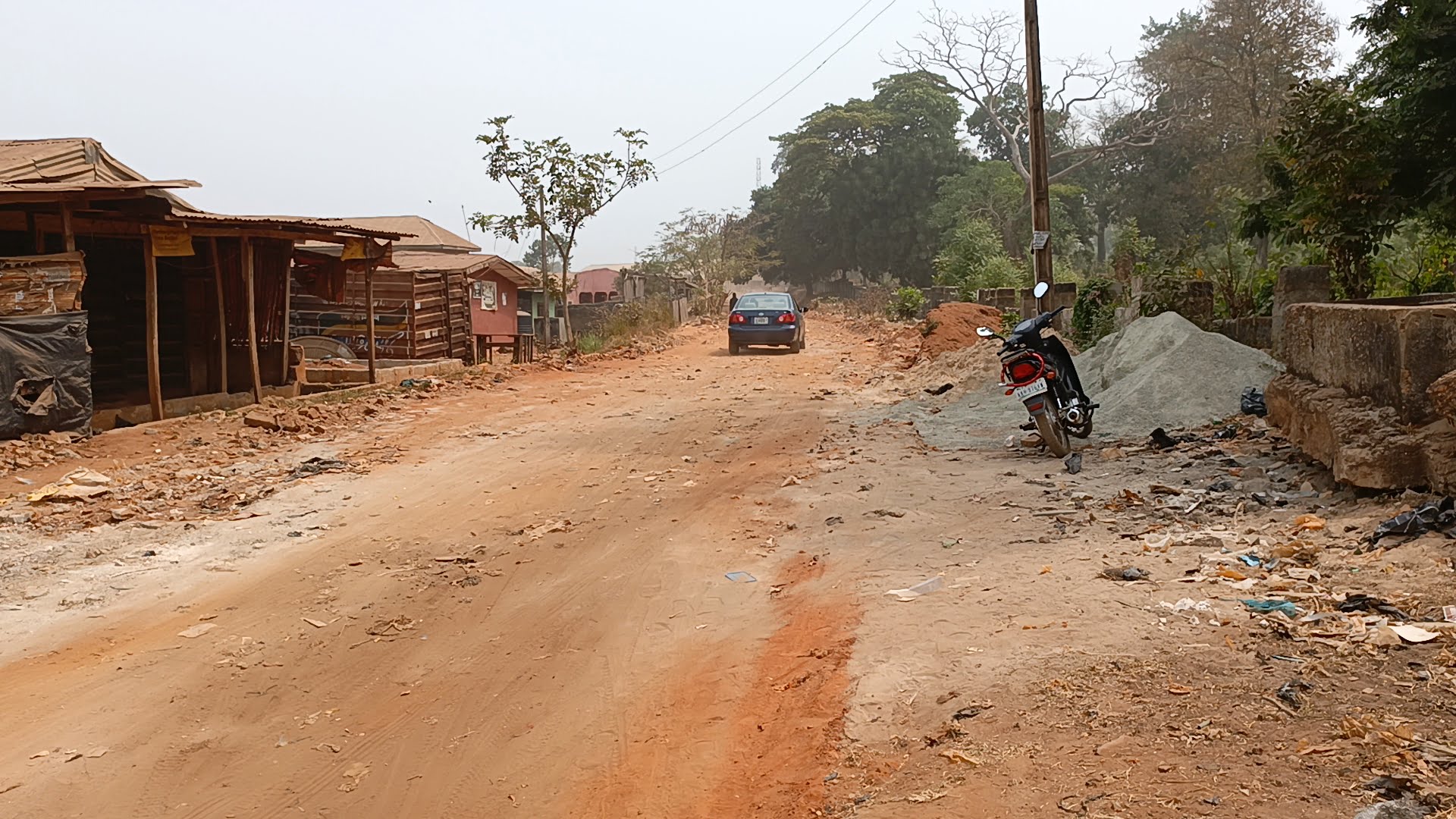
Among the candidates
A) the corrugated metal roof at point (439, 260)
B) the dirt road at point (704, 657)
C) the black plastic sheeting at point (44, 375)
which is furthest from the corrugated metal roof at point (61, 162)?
the corrugated metal roof at point (439, 260)

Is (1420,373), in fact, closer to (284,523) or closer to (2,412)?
(284,523)

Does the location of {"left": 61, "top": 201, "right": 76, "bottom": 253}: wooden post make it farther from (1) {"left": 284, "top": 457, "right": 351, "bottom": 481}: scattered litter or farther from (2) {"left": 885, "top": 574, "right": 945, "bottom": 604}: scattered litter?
(2) {"left": 885, "top": 574, "right": 945, "bottom": 604}: scattered litter

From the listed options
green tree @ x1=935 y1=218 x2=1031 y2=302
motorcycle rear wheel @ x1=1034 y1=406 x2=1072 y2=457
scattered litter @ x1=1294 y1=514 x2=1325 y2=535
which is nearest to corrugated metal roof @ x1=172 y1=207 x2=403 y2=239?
motorcycle rear wheel @ x1=1034 y1=406 x2=1072 y2=457

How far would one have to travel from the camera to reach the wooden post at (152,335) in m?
13.2

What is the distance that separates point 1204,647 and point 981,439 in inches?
247

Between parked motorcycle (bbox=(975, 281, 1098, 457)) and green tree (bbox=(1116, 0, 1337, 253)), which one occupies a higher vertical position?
green tree (bbox=(1116, 0, 1337, 253))

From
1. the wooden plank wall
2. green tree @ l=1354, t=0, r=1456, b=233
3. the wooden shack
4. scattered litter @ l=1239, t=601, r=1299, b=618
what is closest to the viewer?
scattered litter @ l=1239, t=601, r=1299, b=618

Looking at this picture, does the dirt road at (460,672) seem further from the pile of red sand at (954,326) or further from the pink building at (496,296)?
the pink building at (496,296)

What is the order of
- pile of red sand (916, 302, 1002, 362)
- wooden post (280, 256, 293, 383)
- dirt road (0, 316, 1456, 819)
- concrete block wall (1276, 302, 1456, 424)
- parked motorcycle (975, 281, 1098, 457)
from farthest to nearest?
pile of red sand (916, 302, 1002, 362) → wooden post (280, 256, 293, 383) → parked motorcycle (975, 281, 1098, 457) → concrete block wall (1276, 302, 1456, 424) → dirt road (0, 316, 1456, 819)

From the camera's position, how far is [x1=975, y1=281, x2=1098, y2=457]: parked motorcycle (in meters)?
8.59

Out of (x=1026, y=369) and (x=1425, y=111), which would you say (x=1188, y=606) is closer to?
(x=1026, y=369)

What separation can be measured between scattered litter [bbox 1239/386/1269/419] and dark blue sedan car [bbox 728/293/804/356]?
15451 millimetres

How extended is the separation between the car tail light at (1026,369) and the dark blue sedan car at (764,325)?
15.6 meters

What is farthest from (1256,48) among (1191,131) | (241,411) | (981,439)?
(241,411)
